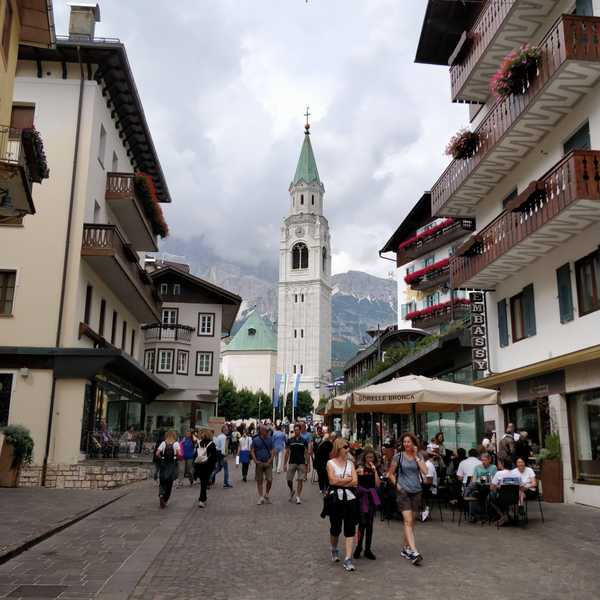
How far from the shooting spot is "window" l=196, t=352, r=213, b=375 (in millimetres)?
46375

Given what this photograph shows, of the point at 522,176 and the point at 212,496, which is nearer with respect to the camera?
the point at 212,496

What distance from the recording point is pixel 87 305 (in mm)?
23469

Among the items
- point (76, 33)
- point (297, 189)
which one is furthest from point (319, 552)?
point (297, 189)

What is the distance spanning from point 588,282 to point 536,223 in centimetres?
183

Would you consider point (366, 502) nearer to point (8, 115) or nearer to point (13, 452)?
point (8, 115)

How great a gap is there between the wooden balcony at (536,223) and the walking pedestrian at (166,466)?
9.82 meters

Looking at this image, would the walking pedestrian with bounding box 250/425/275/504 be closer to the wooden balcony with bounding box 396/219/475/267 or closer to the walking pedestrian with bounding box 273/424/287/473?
the walking pedestrian with bounding box 273/424/287/473

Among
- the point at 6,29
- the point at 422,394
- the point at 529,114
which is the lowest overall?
the point at 422,394

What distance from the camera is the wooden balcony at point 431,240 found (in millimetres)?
41531

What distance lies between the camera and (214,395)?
47.1m

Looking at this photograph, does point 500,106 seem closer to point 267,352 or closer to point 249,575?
point 249,575

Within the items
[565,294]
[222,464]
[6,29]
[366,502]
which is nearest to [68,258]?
[222,464]

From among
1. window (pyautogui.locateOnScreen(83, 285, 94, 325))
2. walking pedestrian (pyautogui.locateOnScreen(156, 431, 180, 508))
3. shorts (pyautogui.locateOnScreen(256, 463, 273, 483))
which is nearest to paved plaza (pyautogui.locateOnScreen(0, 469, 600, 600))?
walking pedestrian (pyautogui.locateOnScreen(156, 431, 180, 508))

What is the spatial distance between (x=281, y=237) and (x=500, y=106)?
122m
